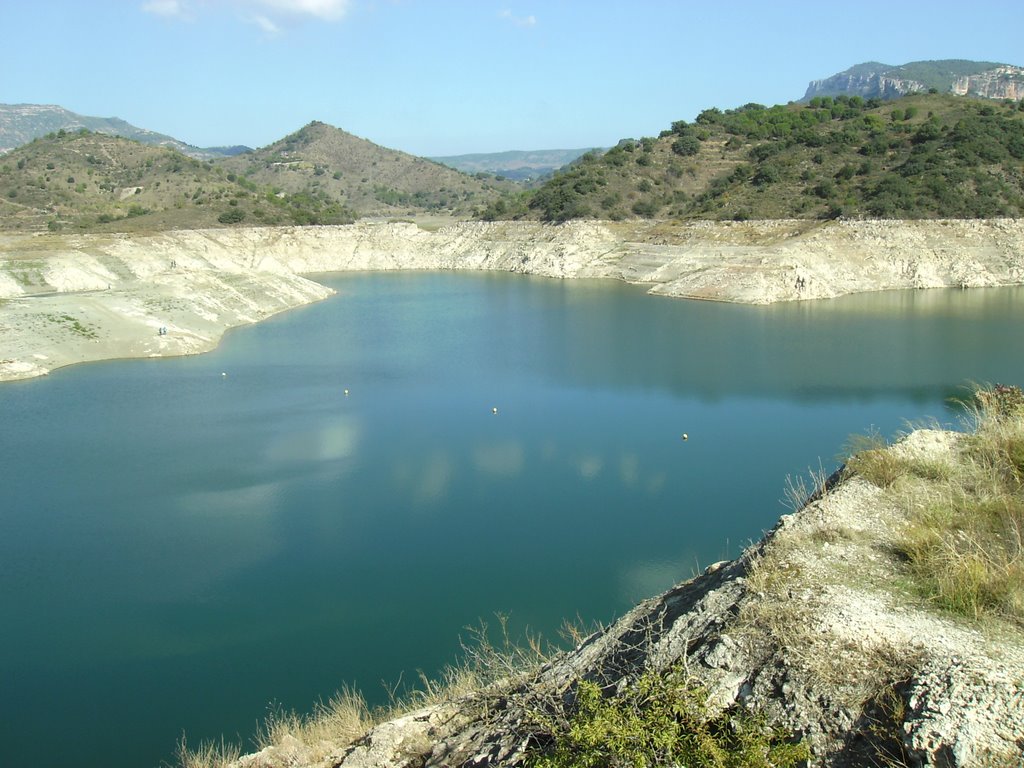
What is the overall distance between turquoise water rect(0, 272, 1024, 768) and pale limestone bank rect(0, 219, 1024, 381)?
3621 millimetres

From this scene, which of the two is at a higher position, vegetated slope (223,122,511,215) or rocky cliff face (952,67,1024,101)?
rocky cliff face (952,67,1024,101)

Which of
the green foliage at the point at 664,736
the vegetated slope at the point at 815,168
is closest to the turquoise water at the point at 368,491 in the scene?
the green foliage at the point at 664,736

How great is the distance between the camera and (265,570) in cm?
1315

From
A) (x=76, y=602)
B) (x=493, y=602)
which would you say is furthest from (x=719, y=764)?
(x=76, y=602)

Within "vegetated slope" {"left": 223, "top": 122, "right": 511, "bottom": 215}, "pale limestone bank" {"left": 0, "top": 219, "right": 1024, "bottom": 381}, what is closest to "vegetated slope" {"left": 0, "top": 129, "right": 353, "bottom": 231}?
"pale limestone bank" {"left": 0, "top": 219, "right": 1024, "bottom": 381}

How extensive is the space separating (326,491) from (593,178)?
47.6m

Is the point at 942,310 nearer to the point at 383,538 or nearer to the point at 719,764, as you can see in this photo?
the point at 383,538

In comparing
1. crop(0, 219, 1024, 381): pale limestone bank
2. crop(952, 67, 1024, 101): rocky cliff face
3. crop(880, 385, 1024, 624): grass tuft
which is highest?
crop(952, 67, 1024, 101): rocky cliff face

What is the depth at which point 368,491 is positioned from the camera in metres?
16.6

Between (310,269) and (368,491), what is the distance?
4651 cm

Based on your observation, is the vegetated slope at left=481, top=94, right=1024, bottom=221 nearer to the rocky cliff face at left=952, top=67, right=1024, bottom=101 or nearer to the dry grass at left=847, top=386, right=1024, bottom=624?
the dry grass at left=847, top=386, right=1024, bottom=624

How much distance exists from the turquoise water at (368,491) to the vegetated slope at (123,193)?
115 feet

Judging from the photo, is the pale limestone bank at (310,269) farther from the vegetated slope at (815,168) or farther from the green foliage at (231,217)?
the green foliage at (231,217)

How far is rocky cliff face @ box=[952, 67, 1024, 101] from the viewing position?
412 ft
